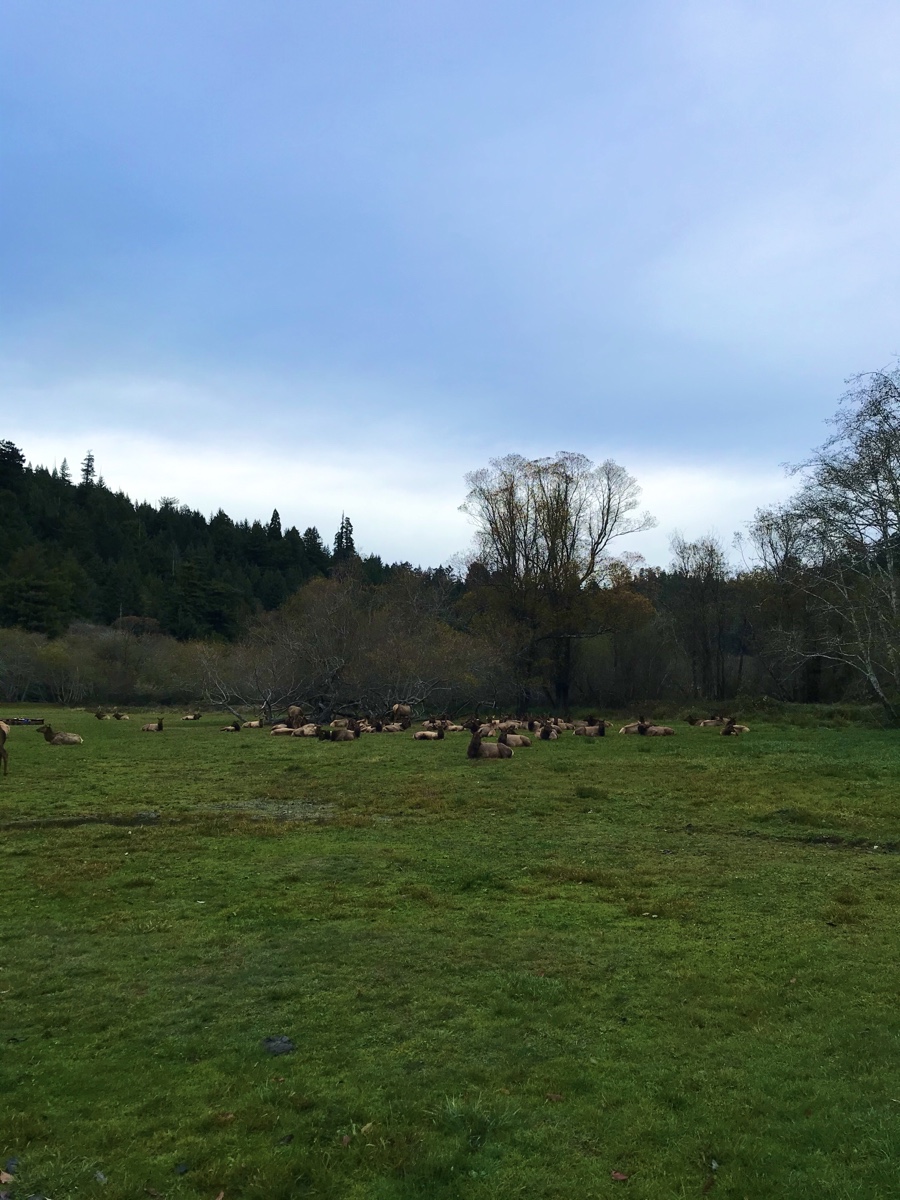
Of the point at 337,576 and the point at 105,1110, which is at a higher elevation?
the point at 337,576

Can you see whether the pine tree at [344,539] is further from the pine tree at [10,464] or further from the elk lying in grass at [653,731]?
the elk lying in grass at [653,731]

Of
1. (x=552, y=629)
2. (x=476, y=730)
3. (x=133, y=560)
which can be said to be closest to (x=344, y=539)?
(x=133, y=560)

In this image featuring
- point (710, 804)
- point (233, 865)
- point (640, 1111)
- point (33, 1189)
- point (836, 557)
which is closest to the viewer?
point (33, 1189)

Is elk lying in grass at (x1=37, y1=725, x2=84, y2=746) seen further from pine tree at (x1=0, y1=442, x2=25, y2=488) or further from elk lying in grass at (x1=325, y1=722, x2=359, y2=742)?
pine tree at (x1=0, y1=442, x2=25, y2=488)

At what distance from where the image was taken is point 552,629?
149 ft

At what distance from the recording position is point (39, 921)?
6.99 meters

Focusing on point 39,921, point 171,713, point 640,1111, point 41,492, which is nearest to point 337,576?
point 171,713

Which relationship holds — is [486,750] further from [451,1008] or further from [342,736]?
[451,1008]

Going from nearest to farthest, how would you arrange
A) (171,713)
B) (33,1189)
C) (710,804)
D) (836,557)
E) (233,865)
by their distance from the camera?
(33,1189)
(233,865)
(710,804)
(836,557)
(171,713)

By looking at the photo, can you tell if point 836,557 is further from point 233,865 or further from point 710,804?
point 233,865

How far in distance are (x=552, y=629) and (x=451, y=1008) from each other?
4076cm

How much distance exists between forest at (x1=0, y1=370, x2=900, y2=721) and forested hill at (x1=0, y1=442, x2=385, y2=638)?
1125 millimetres

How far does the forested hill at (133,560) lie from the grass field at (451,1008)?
224 ft

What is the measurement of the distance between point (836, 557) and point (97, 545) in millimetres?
94102
